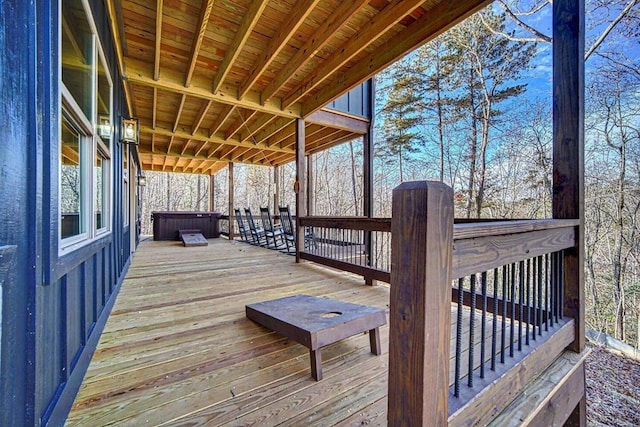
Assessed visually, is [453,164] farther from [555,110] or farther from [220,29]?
[220,29]

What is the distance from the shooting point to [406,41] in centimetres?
337

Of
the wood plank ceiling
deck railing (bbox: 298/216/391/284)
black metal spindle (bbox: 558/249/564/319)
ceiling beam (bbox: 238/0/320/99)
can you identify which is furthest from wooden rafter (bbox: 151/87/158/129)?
black metal spindle (bbox: 558/249/564/319)

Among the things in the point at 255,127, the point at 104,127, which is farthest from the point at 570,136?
the point at 255,127

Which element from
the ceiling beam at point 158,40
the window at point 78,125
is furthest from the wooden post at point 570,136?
the ceiling beam at point 158,40

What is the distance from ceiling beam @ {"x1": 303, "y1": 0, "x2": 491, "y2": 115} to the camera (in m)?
2.78

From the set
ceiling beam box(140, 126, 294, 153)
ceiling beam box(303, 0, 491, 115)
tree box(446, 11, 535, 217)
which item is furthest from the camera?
tree box(446, 11, 535, 217)

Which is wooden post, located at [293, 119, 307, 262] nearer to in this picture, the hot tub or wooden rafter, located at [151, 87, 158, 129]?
wooden rafter, located at [151, 87, 158, 129]

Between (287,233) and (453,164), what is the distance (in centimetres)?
621

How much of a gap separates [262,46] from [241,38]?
1.92 ft

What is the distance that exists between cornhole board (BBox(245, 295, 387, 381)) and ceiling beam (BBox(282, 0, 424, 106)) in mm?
2832

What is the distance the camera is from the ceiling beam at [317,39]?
2.85 meters

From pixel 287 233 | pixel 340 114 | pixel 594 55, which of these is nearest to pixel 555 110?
pixel 340 114

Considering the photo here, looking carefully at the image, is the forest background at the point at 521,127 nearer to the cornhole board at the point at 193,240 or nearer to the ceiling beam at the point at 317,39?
the ceiling beam at the point at 317,39

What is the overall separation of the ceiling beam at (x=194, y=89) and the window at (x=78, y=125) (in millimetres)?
1816
